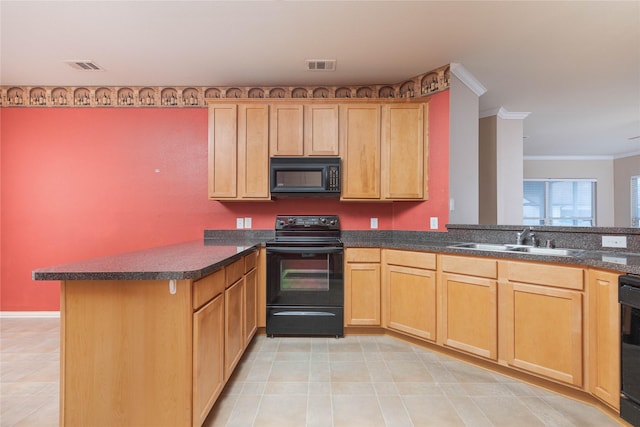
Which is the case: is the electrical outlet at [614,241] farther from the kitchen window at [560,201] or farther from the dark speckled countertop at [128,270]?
the kitchen window at [560,201]

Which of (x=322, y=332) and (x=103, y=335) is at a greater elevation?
(x=103, y=335)

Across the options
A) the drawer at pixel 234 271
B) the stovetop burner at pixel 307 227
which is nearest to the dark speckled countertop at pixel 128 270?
the drawer at pixel 234 271

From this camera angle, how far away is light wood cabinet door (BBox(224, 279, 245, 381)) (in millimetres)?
1901

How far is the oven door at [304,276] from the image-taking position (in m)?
2.79

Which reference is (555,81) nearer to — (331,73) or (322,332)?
(331,73)

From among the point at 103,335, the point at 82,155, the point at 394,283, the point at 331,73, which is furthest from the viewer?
the point at 82,155

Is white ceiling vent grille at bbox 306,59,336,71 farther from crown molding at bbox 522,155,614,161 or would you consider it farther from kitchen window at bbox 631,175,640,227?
kitchen window at bbox 631,175,640,227

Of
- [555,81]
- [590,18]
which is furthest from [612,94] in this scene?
[590,18]

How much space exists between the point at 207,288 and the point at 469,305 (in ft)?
6.46

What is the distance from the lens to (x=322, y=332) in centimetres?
279

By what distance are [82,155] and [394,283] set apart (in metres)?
3.83

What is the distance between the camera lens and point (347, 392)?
1.95 meters

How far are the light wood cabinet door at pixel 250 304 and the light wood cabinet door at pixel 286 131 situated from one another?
1.31 meters

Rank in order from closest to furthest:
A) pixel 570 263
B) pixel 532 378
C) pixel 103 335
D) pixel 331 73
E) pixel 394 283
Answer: pixel 103 335 < pixel 570 263 < pixel 532 378 < pixel 394 283 < pixel 331 73
